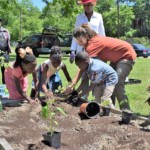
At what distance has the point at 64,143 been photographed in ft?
12.8

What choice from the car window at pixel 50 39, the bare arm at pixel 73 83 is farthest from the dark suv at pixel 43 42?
the bare arm at pixel 73 83

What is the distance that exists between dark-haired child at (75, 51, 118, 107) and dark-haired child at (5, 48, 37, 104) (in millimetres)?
736

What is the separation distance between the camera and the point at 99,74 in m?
5.32

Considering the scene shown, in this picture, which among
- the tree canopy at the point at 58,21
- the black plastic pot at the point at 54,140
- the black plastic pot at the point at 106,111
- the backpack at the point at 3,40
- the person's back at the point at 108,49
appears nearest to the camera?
the black plastic pot at the point at 54,140

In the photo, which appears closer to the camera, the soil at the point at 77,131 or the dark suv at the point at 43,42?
the soil at the point at 77,131

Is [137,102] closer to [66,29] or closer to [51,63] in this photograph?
[51,63]

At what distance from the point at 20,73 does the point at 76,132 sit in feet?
5.78

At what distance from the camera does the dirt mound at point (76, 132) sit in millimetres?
3786

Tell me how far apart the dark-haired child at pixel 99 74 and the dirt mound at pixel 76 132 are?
0.53m

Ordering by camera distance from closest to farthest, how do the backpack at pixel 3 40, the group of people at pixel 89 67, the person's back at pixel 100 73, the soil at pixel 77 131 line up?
1. the soil at pixel 77 131
2. the person's back at pixel 100 73
3. the group of people at pixel 89 67
4. the backpack at pixel 3 40

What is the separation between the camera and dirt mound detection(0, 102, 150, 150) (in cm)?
379

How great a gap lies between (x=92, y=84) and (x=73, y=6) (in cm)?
1365

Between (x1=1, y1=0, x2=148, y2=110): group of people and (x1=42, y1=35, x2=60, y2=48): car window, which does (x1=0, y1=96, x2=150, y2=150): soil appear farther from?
(x1=42, y1=35, x2=60, y2=48): car window

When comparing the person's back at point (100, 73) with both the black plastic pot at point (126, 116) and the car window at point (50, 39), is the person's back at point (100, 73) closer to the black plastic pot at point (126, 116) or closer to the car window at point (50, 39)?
the black plastic pot at point (126, 116)
